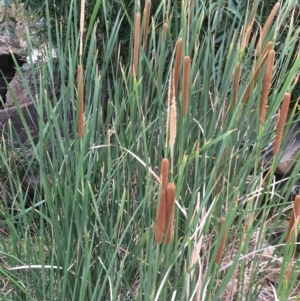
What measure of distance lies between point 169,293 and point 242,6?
1.24 metres

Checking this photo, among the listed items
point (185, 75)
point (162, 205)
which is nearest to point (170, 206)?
point (162, 205)

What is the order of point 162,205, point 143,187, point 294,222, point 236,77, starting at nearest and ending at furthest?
point 162,205 → point 294,222 → point 236,77 → point 143,187

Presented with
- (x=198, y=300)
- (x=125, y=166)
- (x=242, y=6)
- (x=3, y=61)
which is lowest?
(x=3, y=61)

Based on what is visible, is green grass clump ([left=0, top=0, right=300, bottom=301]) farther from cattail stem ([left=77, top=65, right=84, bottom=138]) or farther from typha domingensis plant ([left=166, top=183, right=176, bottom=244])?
typha domingensis plant ([left=166, top=183, right=176, bottom=244])

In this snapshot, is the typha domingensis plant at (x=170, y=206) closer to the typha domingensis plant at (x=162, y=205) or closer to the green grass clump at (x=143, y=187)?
the typha domingensis plant at (x=162, y=205)

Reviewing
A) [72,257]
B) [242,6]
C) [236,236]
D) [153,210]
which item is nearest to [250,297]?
[236,236]

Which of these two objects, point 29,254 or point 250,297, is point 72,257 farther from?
point 250,297

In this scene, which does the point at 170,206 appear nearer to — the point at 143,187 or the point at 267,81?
the point at 267,81

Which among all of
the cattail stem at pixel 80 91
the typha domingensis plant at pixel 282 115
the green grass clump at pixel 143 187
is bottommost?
the green grass clump at pixel 143 187

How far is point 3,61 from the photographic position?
3.53m

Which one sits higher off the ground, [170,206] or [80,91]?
[80,91]

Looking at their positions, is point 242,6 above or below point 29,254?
above

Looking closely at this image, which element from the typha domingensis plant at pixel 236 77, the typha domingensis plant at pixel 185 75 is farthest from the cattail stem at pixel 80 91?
the typha domingensis plant at pixel 236 77

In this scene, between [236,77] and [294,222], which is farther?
[236,77]
